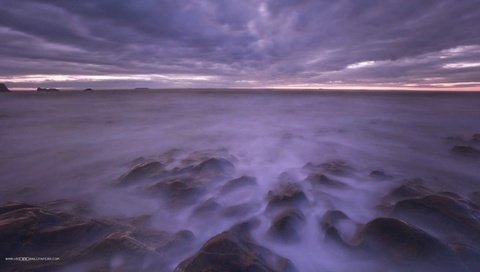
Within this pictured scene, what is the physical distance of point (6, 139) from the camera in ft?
33.1

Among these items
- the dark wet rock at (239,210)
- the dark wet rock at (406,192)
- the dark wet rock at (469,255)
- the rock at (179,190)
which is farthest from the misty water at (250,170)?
the dark wet rock at (469,255)

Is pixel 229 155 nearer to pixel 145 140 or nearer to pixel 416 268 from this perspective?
pixel 145 140

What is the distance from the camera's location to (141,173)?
5.04m

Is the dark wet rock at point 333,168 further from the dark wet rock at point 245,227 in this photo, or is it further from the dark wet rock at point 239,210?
the dark wet rock at point 245,227

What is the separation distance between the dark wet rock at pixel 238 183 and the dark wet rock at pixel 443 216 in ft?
7.49

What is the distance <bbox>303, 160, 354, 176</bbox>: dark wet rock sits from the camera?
519 cm

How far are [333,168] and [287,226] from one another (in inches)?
106

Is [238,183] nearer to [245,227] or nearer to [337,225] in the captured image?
[245,227]

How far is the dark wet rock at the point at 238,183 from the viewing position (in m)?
4.37

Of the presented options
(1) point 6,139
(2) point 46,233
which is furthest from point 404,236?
(1) point 6,139

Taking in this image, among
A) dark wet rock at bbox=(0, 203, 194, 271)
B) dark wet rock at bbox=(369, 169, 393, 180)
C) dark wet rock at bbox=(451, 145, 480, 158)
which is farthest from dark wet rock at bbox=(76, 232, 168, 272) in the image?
dark wet rock at bbox=(451, 145, 480, 158)

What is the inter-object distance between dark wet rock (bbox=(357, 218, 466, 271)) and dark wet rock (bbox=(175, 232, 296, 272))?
96 centimetres

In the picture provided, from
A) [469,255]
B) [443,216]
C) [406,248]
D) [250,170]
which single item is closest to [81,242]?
[250,170]

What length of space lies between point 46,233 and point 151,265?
136cm
